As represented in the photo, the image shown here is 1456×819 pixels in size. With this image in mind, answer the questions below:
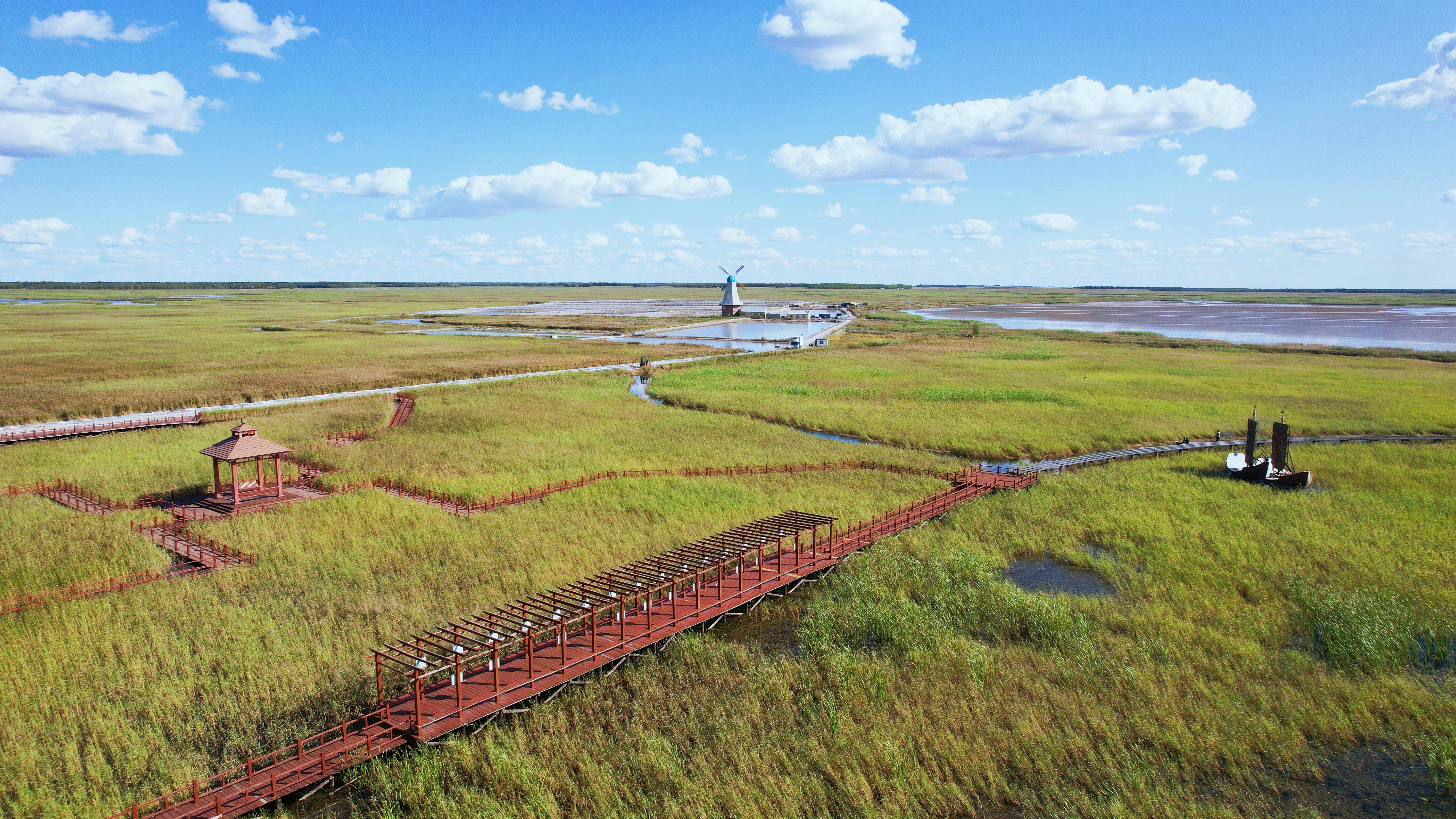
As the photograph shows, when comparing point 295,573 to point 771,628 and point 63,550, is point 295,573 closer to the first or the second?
point 63,550

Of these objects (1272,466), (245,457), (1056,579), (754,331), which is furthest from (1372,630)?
(754,331)

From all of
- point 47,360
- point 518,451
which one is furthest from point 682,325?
point 518,451

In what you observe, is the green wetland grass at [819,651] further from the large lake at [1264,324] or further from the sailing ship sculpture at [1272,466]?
the large lake at [1264,324]

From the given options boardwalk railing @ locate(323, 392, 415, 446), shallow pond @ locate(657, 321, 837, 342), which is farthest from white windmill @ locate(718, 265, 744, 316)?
boardwalk railing @ locate(323, 392, 415, 446)

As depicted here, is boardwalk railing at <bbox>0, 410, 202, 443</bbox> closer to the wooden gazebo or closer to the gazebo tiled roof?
the wooden gazebo

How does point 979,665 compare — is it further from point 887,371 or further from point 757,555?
point 887,371

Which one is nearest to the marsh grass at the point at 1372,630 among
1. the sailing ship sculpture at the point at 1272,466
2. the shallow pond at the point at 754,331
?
the sailing ship sculpture at the point at 1272,466
